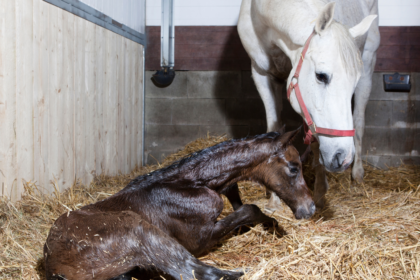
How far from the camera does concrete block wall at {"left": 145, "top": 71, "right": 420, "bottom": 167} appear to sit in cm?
505

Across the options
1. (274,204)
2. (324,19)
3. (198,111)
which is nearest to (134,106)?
(198,111)

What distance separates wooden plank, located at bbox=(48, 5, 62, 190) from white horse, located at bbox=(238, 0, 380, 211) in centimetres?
172

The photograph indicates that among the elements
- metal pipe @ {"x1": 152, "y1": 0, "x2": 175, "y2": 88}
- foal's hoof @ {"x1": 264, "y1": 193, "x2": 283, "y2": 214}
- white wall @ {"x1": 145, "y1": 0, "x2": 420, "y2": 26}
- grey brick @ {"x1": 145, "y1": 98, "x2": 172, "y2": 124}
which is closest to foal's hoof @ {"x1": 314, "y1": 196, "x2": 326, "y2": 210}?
foal's hoof @ {"x1": 264, "y1": 193, "x2": 283, "y2": 214}

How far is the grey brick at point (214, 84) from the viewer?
5.24 m

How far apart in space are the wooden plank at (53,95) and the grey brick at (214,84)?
2249 mm

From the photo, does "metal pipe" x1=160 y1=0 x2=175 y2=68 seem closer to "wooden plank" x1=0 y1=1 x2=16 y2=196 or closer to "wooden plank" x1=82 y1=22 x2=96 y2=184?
"wooden plank" x1=82 y1=22 x2=96 y2=184

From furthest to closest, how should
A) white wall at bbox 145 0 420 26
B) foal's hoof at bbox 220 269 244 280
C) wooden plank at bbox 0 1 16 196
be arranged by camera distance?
white wall at bbox 145 0 420 26 → wooden plank at bbox 0 1 16 196 → foal's hoof at bbox 220 269 244 280

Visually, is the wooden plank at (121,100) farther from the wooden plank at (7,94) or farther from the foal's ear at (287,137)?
the foal's ear at (287,137)

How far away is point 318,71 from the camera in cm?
235

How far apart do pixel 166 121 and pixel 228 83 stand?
104 centimetres

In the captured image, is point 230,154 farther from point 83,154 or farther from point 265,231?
point 83,154

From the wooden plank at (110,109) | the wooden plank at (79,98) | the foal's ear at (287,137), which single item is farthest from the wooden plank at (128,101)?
the foal's ear at (287,137)

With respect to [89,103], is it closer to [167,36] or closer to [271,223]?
[167,36]

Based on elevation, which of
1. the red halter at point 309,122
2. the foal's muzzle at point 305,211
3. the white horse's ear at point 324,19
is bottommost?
the foal's muzzle at point 305,211
